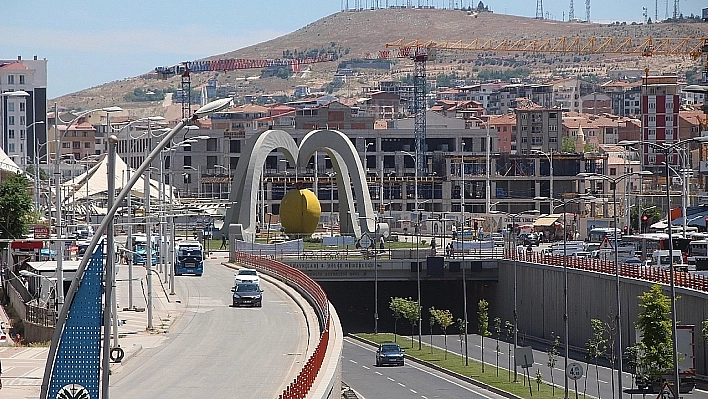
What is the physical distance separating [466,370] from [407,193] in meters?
84.5

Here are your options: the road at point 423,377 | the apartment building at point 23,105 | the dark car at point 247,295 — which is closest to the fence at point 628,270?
the road at point 423,377

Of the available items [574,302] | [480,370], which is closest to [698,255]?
[574,302]

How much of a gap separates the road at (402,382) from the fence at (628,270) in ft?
23.3

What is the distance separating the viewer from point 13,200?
6919cm

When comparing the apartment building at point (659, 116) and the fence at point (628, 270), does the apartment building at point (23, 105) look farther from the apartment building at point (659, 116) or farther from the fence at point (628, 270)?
the fence at point (628, 270)

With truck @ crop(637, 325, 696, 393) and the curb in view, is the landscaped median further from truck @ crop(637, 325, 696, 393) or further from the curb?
truck @ crop(637, 325, 696, 393)

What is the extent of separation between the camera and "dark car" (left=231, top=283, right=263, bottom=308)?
58812 millimetres

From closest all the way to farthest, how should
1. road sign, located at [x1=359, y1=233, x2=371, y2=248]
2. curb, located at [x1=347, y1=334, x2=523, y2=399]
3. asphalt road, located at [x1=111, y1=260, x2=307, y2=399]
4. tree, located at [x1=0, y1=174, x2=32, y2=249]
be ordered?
asphalt road, located at [x1=111, y1=260, x2=307, y2=399], curb, located at [x1=347, y1=334, x2=523, y2=399], tree, located at [x1=0, y1=174, x2=32, y2=249], road sign, located at [x1=359, y1=233, x2=371, y2=248]

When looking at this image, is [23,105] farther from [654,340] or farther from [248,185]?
[654,340]

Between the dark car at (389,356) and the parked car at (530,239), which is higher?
the parked car at (530,239)

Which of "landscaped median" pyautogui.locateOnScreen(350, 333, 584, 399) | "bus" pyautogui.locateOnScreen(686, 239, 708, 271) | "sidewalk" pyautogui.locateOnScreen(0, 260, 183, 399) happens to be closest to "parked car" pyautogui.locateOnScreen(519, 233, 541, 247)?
"landscaped median" pyautogui.locateOnScreen(350, 333, 584, 399)

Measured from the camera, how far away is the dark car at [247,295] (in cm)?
5881

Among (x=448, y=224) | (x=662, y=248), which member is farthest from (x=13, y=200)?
(x=448, y=224)

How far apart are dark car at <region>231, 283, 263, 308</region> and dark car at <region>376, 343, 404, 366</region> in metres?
6.49
